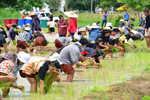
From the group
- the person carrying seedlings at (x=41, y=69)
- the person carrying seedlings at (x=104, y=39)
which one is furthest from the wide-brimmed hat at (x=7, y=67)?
the person carrying seedlings at (x=104, y=39)

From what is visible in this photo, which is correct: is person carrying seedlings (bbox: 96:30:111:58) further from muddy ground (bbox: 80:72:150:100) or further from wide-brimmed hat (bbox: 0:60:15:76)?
wide-brimmed hat (bbox: 0:60:15:76)

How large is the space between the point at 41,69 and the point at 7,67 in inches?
24.9

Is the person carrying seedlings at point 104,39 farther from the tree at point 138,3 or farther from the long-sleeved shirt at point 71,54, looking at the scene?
the tree at point 138,3

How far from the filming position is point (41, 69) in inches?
221

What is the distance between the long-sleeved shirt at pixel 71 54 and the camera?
23.4 ft

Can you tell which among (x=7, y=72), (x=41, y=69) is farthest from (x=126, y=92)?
(x=7, y=72)

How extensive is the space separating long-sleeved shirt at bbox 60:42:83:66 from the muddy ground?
141cm

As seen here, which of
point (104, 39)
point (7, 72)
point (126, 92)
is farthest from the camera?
point (104, 39)

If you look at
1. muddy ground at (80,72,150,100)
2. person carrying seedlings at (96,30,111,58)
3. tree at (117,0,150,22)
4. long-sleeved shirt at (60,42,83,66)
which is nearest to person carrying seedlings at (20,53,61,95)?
muddy ground at (80,72,150,100)

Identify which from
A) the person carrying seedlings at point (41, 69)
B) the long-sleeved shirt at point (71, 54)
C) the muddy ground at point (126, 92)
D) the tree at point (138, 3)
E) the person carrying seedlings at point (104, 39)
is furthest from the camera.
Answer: the tree at point (138, 3)

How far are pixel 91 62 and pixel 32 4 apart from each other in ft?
86.3

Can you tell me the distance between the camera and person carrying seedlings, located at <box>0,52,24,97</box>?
541 centimetres

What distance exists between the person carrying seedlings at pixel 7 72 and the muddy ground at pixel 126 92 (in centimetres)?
130

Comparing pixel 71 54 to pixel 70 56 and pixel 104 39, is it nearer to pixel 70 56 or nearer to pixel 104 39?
pixel 70 56
